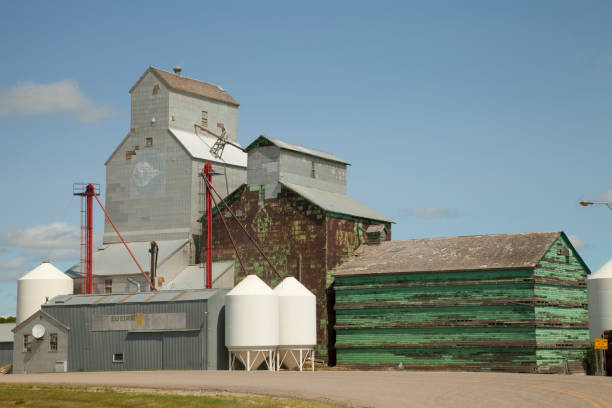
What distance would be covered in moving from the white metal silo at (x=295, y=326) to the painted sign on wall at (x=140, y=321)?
19.7ft

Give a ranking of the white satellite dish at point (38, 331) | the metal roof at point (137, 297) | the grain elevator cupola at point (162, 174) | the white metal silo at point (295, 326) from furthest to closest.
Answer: the grain elevator cupola at point (162, 174) < the white satellite dish at point (38, 331) < the metal roof at point (137, 297) < the white metal silo at point (295, 326)

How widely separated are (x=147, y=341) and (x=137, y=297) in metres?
3.31

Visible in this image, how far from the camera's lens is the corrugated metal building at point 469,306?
152 feet

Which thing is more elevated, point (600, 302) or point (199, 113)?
point (199, 113)

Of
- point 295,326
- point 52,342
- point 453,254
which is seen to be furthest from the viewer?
point 52,342

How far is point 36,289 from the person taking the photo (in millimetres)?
59594

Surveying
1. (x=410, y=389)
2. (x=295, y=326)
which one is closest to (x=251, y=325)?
(x=295, y=326)

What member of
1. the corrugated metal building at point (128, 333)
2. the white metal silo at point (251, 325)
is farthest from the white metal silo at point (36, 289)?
the white metal silo at point (251, 325)

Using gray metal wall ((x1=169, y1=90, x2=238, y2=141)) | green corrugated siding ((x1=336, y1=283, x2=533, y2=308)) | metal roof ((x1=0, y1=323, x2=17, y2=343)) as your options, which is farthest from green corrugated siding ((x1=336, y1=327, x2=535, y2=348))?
gray metal wall ((x1=169, y1=90, x2=238, y2=141))

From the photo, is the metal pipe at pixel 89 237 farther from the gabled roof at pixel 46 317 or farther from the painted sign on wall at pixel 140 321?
the painted sign on wall at pixel 140 321

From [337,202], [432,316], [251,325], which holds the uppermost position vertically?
[337,202]

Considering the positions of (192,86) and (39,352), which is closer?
(39,352)

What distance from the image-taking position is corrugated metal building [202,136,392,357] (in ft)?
179

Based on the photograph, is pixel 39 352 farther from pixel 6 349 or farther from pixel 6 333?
pixel 6 333
